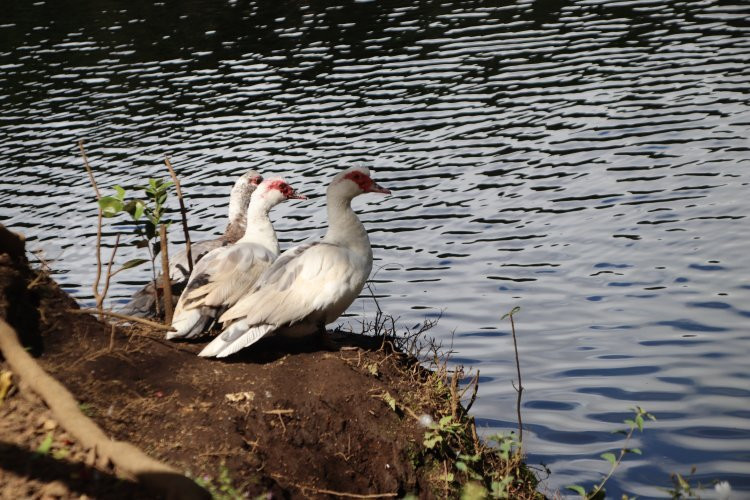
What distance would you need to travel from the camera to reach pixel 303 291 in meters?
7.29

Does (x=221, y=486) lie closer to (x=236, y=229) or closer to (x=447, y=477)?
(x=447, y=477)

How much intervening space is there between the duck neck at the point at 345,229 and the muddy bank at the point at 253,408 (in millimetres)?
830

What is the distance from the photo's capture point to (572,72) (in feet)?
59.8

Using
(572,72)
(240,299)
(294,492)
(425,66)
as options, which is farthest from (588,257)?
(425,66)

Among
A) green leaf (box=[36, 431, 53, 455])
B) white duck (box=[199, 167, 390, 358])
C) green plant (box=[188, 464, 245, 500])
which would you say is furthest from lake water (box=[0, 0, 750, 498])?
green leaf (box=[36, 431, 53, 455])

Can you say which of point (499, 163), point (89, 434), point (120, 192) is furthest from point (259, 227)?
point (499, 163)

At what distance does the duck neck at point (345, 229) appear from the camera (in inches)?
305

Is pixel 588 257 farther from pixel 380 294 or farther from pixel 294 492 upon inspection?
pixel 294 492

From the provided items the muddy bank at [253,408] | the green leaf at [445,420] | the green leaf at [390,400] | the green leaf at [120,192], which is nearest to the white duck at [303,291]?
the muddy bank at [253,408]

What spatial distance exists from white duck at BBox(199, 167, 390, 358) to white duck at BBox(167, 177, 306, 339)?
35cm

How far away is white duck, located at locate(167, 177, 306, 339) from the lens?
761 centimetres

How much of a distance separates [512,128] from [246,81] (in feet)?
23.1

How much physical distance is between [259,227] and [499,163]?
20.9 feet

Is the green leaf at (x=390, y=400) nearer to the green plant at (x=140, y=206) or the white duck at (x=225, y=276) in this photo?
the white duck at (x=225, y=276)
